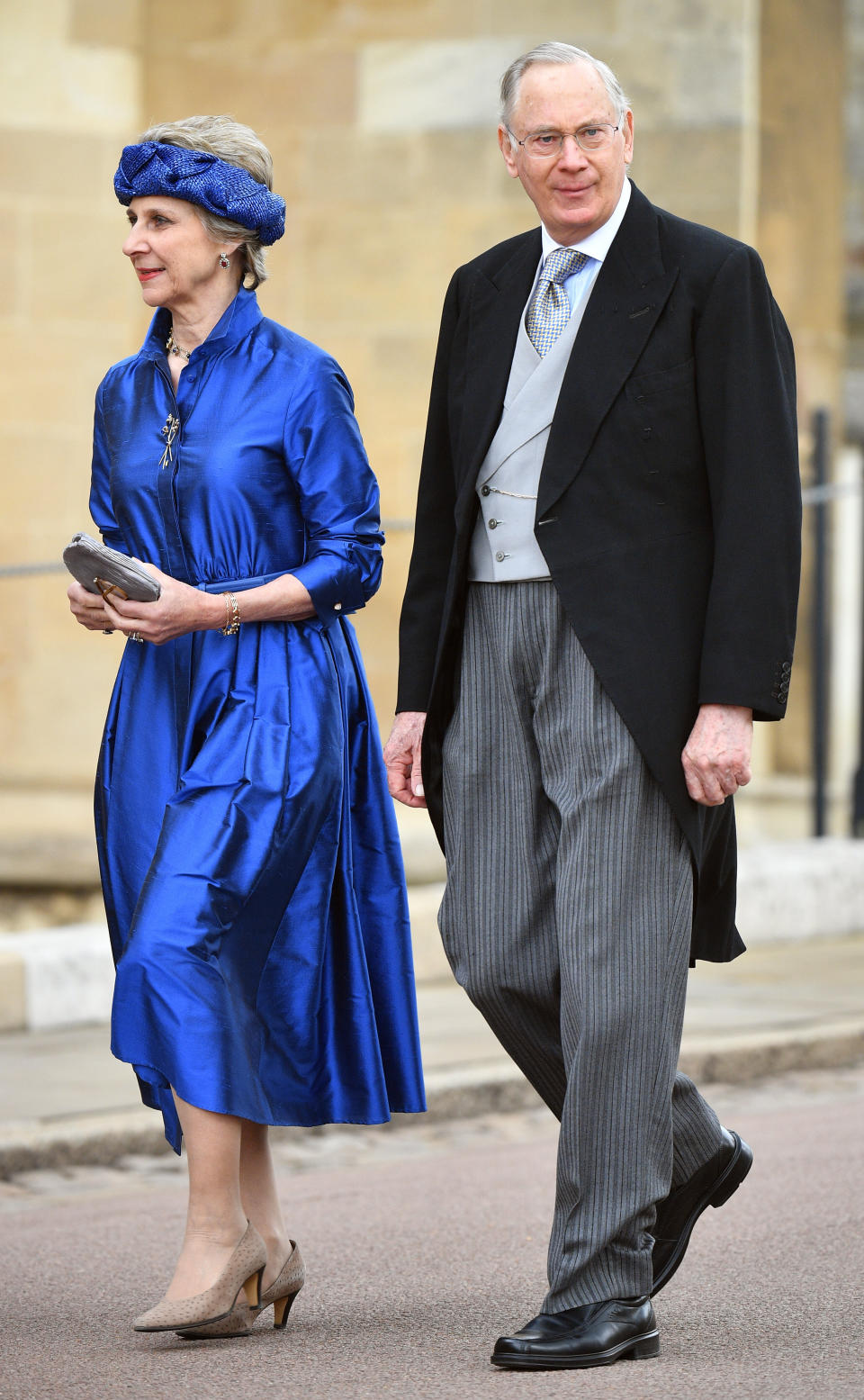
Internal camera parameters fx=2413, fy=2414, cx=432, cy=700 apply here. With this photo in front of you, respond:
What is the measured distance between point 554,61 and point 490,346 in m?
0.47

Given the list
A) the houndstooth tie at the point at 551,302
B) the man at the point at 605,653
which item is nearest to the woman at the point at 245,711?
the man at the point at 605,653

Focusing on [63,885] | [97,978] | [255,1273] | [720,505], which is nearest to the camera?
[720,505]

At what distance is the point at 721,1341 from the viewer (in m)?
3.97

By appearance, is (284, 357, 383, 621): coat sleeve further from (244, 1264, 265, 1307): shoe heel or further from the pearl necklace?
(244, 1264, 265, 1307): shoe heel

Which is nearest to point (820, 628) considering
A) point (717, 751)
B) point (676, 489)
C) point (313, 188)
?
point (313, 188)

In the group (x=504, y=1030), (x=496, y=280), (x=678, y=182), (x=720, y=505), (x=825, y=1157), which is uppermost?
(x=678, y=182)

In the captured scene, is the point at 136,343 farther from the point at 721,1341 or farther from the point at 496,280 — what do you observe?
the point at 721,1341

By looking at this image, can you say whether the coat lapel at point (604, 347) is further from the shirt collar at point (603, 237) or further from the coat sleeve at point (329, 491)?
the coat sleeve at point (329, 491)

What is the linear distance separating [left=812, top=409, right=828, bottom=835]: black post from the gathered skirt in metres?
5.50

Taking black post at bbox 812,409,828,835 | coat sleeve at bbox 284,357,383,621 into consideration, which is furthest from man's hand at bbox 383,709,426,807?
black post at bbox 812,409,828,835

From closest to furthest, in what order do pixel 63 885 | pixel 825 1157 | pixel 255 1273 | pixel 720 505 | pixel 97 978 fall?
Answer: pixel 720 505 < pixel 255 1273 < pixel 825 1157 < pixel 97 978 < pixel 63 885

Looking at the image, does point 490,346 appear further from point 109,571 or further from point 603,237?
point 109,571

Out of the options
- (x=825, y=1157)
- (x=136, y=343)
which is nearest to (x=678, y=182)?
(x=136, y=343)

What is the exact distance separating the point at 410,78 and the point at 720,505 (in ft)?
19.9
